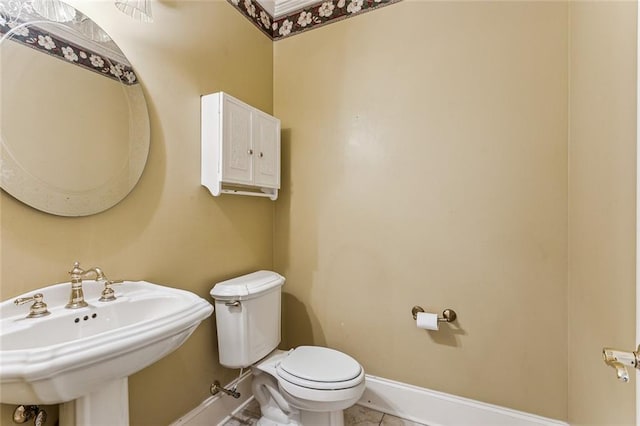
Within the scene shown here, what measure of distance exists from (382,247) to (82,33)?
165cm

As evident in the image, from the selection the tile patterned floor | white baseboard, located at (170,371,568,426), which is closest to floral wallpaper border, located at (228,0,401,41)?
white baseboard, located at (170,371,568,426)

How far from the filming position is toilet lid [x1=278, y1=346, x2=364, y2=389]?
1337 millimetres

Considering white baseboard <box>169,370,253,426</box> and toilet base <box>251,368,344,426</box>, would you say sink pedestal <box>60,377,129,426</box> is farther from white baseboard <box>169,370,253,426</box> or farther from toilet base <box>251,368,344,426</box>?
toilet base <box>251,368,344,426</box>

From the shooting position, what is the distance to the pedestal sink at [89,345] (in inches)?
25.5

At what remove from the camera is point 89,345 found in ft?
2.28

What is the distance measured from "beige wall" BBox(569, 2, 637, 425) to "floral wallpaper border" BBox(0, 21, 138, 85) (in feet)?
5.40

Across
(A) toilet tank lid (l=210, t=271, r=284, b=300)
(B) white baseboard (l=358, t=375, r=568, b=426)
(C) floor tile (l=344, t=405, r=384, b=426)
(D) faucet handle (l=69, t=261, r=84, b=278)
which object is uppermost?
(D) faucet handle (l=69, t=261, r=84, b=278)

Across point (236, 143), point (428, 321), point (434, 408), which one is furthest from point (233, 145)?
point (434, 408)

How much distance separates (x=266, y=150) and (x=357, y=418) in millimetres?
1622

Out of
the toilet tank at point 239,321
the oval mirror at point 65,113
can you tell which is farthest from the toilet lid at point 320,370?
the oval mirror at point 65,113

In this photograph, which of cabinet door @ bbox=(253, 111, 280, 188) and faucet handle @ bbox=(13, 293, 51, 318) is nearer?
faucet handle @ bbox=(13, 293, 51, 318)

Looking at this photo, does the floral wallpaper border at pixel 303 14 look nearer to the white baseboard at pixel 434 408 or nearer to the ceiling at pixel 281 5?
the ceiling at pixel 281 5

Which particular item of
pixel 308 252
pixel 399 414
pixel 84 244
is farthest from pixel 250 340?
pixel 399 414

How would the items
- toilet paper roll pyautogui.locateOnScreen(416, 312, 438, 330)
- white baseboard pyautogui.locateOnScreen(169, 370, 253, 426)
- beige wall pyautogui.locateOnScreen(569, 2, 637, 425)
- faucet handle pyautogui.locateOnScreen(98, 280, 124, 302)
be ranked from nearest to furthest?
beige wall pyautogui.locateOnScreen(569, 2, 637, 425) → faucet handle pyautogui.locateOnScreen(98, 280, 124, 302) → white baseboard pyautogui.locateOnScreen(169, 370, 253, 426) → toilet paper roll pyautogui.locateOnScreen(416, 312, 438, 330)
